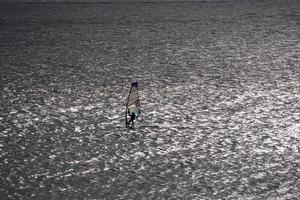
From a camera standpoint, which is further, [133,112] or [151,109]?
[151,109]

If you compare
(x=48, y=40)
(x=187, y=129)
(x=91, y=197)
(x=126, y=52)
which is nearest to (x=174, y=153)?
(x=187, y=129)

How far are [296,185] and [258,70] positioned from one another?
211 cm

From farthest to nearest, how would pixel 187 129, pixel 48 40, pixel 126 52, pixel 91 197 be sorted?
pixel 48 40
pixel 126 52
pixel 187 129
pixel 91 197

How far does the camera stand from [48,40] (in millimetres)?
5254

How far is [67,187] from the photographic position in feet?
7.38

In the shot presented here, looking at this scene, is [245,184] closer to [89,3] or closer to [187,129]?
[187,129]

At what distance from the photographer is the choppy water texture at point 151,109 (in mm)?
2334

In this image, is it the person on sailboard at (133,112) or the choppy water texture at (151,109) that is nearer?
the choppy water texture at (151,109)

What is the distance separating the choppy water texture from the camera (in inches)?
91.9

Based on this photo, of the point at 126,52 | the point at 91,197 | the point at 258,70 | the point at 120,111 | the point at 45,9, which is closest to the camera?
the point at 91,197

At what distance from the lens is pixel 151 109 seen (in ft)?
11.0

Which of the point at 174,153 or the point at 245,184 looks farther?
the point at 174,153

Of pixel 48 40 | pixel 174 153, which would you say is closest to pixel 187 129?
pixel 174 153

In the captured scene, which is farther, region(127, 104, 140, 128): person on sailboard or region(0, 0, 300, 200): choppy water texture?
region(127, 104, 140, 128): person on sailboard
